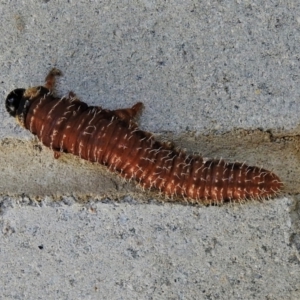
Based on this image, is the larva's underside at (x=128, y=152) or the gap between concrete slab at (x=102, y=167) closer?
the larva's underside at (x=128, y=152)

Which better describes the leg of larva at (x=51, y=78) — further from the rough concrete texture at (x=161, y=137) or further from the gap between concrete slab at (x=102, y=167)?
the gap between concrete slab at (x=102, y=167)

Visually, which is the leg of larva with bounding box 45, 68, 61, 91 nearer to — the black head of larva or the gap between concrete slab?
the black head of larva

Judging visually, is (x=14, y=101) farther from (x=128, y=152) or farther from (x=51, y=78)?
(x=128, y=152)

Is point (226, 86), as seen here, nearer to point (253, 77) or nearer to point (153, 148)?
point (253, 77)

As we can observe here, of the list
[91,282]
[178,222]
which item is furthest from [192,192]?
[91,282]

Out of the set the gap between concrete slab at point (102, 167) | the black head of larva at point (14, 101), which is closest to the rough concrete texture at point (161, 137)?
the gap between concrete slab at point (102, 167)

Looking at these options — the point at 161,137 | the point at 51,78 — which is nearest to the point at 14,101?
the point at 51,78

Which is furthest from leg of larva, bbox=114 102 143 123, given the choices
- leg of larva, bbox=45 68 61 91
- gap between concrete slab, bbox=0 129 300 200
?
leg of larva, bbox=45 68 61 91
